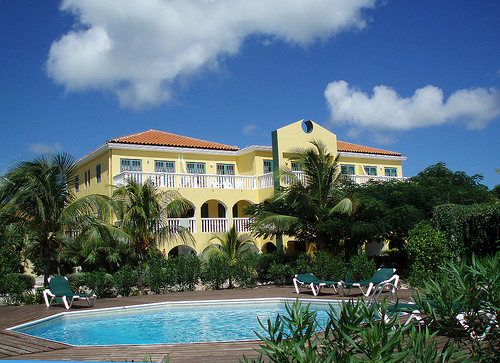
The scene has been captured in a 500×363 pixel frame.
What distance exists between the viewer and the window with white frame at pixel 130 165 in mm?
25766

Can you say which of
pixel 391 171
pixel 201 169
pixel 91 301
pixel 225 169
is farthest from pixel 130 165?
pixel 391 171

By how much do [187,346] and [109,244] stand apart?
11.0 m

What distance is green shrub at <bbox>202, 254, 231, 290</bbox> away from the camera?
59.3 feet

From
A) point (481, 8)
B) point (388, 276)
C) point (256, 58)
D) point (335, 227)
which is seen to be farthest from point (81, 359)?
point (481, 8)

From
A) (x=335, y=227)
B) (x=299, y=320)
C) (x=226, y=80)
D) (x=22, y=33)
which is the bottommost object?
(x=299, y=320)

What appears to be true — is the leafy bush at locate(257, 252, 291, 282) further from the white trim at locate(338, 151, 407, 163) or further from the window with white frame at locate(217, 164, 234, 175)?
the white trim at locate(338, 151, 407, 163)

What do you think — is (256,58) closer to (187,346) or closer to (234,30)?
(234,30)

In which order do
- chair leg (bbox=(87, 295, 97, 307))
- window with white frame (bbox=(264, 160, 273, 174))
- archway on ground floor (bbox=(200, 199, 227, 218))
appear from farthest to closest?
archway on ground floor (bbox=(200, 199, 227, 218)), window with white frame (bbox=(264, 160, 273, 174)), chair leg (bbox=(87, 295, 97, 307))

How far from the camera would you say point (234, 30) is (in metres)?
15.4

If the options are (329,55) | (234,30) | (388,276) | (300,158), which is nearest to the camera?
(388,276)

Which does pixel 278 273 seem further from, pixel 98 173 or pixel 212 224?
pixel 98 173

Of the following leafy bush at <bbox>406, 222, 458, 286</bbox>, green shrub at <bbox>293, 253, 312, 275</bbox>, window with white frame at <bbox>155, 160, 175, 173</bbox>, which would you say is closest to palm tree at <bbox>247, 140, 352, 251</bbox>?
green shrub at <bbox>293, 253, 312, 275</bbox>

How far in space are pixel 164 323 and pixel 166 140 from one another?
17.6 m

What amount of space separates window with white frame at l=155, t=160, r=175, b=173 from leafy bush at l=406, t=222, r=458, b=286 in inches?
600
